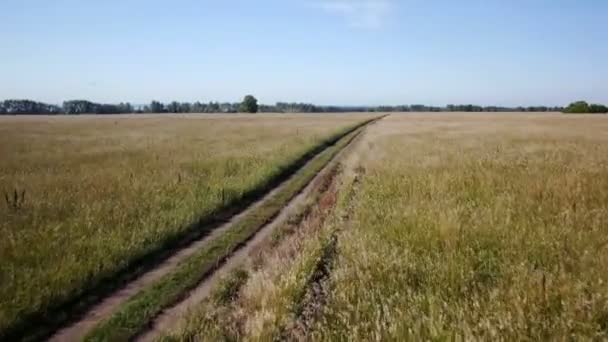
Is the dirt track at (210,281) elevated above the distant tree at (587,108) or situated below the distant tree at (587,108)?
below

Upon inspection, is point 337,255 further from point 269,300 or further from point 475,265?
point 475,265

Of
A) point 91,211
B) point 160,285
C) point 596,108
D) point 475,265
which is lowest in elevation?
point 160,285

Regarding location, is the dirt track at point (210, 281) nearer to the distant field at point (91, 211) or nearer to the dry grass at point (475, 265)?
the distant field at point (91, 211)

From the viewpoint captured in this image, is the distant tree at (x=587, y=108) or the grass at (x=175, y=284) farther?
the distant tree at (x=587, y=108)

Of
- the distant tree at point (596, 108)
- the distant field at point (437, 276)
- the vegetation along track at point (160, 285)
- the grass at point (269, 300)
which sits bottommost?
the vegetation along track at point (160, 285)

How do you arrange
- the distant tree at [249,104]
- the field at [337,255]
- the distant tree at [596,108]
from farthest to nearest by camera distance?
the distant tree at [249,104], the distant tree at [596,108], the field at [337,255]

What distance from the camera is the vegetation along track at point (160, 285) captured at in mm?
6117

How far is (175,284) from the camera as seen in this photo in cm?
766

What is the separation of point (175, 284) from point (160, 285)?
0.25m

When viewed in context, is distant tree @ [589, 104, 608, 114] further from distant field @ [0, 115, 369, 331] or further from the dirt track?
the dirt track

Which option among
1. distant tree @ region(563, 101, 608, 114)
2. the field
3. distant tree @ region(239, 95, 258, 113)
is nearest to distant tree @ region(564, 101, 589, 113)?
distant tree @ region(563, 101, 608, 114)

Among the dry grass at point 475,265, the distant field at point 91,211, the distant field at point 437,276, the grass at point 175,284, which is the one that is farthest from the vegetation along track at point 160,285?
the dry grass at point 475,265

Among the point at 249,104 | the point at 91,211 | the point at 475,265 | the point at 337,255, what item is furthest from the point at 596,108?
the point at 91,211

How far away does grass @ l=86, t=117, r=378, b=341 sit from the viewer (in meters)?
6.07
